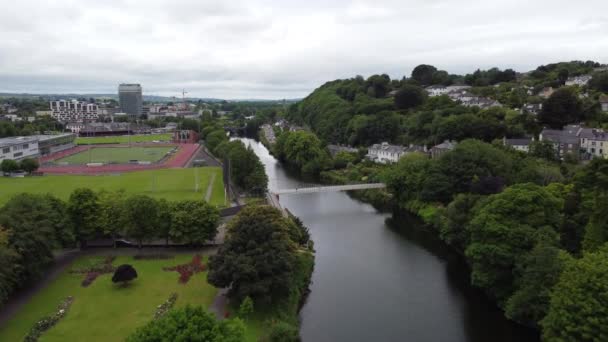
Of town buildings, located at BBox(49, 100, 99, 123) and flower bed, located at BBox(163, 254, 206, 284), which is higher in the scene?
town buildings, located at BBox(49, 100, 99, 123)

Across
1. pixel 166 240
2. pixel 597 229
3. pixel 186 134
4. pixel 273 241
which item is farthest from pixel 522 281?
pixel 186 134

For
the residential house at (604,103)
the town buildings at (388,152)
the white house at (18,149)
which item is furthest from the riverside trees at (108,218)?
the residential house at (604,103)

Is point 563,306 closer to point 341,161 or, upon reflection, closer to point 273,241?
point 273,241

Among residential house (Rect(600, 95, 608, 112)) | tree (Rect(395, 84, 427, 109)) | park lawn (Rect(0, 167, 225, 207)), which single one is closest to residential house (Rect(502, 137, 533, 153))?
residential house (Rect(600, 95, 608, 112))

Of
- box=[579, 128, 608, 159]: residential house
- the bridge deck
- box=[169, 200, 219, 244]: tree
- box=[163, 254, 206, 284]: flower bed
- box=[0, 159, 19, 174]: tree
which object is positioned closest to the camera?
box=[163, 254, 206, 284]: flower bed

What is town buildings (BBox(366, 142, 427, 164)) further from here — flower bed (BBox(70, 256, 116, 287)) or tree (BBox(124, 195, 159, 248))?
flower bed (BBox(70, 256, 116, 287))

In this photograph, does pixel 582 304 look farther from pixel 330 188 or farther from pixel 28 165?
pixel 28 165

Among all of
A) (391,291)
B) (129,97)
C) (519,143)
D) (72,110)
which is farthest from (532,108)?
(129,97)
